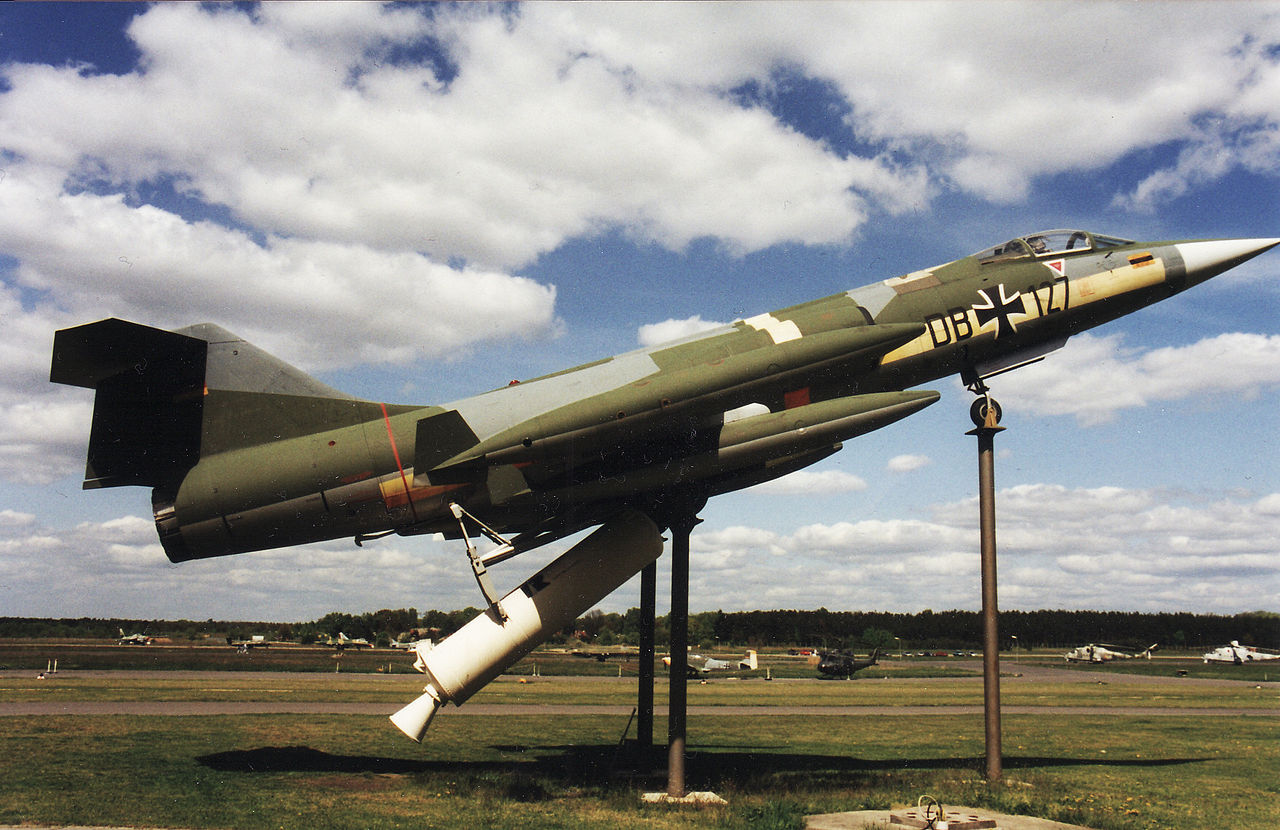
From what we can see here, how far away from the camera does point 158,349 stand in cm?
1086

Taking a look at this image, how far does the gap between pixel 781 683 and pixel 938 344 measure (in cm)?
3037

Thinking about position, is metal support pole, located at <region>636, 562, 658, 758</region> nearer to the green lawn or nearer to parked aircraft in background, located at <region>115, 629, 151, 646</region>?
the green lawn

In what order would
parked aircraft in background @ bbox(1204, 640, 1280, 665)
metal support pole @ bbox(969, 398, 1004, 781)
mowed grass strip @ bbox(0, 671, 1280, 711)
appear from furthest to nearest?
parked aircraft in background @ bbox(1204, 640, 1280, 665)
mowed grass strip @ bbox(0, 671, 1280, 711)
metal support pole @ bbox(969, 398, 1004, 781)

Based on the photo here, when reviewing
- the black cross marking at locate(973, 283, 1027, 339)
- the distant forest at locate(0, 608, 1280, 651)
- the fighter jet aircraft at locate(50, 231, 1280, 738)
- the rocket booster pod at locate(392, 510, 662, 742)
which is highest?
the black cross marking at locate(973, 283, 1027, 339)

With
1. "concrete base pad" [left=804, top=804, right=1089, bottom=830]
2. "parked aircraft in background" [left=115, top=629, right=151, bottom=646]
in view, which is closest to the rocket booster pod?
"concrete base pad" [left=804, top=804, right=1089, bottom=830]

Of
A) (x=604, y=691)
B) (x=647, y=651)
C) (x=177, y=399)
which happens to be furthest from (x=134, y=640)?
(x=647, y=651)

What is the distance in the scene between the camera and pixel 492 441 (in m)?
9.91

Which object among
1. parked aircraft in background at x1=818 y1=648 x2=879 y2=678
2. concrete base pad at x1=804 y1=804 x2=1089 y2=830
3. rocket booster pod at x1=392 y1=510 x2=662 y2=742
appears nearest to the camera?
concrete base pad at x1=804 y1=804 x2=1089 y2=830

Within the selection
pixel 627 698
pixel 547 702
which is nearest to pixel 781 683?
pixel 627 698

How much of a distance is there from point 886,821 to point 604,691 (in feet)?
76.9

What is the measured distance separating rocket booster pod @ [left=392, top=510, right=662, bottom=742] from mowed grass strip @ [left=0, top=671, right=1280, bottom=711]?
16.7m

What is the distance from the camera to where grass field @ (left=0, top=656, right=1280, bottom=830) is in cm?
1028

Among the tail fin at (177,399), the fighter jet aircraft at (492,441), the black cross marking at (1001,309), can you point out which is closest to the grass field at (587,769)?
the fighter jet aircraft at (492,441)

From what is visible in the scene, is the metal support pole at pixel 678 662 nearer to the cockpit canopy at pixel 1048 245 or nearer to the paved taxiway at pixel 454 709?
the cockpit canopy at pixel 1048 245
